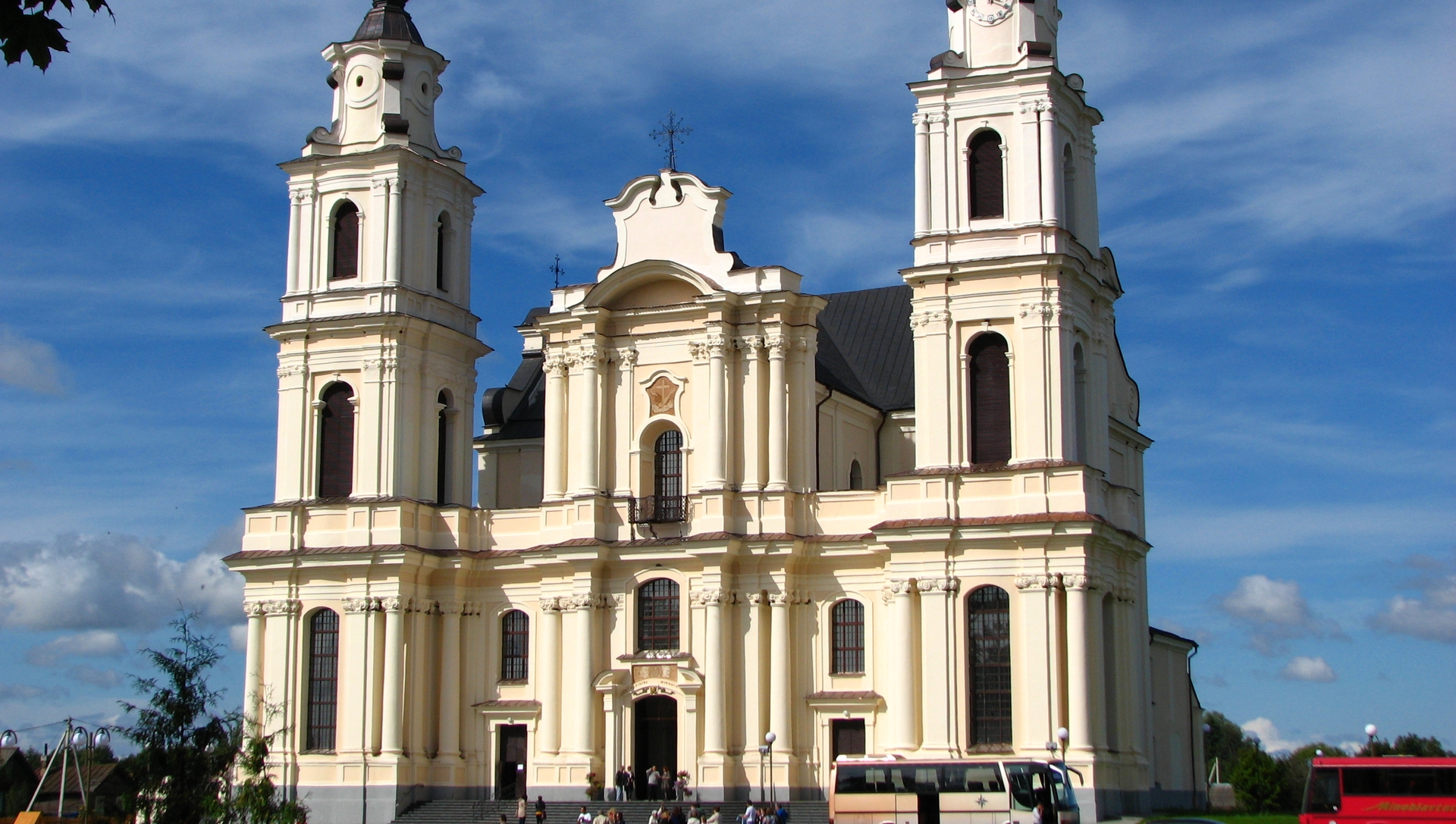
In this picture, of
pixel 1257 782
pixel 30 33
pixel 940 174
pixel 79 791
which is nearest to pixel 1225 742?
pixel 1257 782

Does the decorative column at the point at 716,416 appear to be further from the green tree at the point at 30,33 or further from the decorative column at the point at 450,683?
the green tree at the point at 30,33

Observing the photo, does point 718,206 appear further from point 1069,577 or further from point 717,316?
point 1069,577

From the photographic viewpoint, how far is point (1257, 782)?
2283 inches

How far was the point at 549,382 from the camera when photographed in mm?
45000

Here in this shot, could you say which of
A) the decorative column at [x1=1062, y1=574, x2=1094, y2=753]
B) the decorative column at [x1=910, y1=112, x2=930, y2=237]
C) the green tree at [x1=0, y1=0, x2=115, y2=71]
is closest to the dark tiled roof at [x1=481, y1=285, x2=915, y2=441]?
the decorative column at [x1=910, y1=112, x2=930, y2=237]

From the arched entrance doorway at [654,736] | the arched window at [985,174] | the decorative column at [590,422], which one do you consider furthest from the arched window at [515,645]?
the arched window at [985,174]

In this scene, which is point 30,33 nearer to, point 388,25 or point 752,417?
point 752,417

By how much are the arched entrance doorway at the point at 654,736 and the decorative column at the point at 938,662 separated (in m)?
6.71

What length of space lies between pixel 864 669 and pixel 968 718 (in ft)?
11.7

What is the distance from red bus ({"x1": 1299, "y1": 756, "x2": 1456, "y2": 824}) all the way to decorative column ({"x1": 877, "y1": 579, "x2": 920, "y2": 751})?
30.0 feet

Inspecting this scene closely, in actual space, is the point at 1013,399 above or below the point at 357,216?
below

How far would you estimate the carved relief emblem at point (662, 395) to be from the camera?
4397cm

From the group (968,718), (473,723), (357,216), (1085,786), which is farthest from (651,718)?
(357,216)

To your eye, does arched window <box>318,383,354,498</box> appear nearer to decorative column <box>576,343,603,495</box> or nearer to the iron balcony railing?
decorative column <box>576,343,603,495</box>
